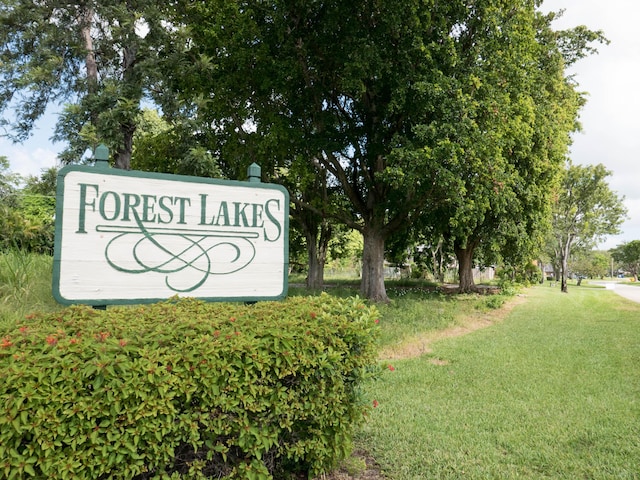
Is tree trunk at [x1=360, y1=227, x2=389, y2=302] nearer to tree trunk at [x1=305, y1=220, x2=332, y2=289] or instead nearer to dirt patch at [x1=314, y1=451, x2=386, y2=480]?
tree trunk at [x1=305, y1=220, x2=332, y2=289]

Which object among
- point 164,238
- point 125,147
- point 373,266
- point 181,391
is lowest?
point 181,391

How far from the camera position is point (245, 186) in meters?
4.10

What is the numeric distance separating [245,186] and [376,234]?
1108cm

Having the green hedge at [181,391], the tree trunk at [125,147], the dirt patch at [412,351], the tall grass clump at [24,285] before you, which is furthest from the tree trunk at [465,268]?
the green hedge at [181,391]

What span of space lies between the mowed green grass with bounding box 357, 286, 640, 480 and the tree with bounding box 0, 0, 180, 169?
724 centimetres

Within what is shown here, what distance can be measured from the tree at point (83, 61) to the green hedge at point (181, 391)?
6916mm

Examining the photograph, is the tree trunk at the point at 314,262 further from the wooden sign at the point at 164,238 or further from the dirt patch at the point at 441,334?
the wooden sign at the point at 164,238

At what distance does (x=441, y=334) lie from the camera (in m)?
9.84

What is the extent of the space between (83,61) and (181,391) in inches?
426

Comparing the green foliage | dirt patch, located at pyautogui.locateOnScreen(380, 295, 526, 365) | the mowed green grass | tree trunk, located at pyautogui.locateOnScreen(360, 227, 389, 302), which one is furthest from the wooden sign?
tree trunk, located at pyautogui.locateOnScreen(360, 227, 389, 302)

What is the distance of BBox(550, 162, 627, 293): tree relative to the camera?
25469mm

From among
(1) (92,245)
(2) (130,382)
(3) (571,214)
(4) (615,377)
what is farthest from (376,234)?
(3) (571,214)

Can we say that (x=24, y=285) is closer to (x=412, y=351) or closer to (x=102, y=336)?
(x=102, y=336)

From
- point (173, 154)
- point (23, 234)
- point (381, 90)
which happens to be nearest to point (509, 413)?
point (23, 234)
